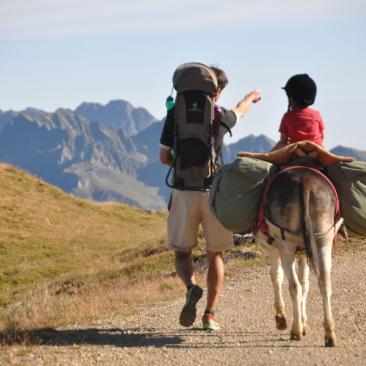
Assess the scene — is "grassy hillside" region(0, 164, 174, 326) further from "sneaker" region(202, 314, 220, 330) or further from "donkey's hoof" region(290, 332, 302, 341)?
"donkey's hoof" region(290, 332, 302, 341)

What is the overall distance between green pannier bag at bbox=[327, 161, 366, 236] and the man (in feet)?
4.97

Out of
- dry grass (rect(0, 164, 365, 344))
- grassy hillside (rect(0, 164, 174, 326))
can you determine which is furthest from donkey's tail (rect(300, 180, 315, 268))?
grassy hillside (rect(0, 164, 174, 326))

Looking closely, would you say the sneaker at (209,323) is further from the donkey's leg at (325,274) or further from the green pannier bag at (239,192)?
the donkey's leg at (325,274)

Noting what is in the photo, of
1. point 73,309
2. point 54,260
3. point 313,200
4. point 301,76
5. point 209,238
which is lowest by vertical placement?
point 54,260

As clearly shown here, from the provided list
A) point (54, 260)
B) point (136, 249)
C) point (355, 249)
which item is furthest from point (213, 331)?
point (54, 260)

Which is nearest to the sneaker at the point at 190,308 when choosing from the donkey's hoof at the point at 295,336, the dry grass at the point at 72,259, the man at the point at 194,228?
the man at the point at 194,228

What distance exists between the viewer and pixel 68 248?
109 feet

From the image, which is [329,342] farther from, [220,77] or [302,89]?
[220,77]

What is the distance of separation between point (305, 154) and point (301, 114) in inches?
19.8

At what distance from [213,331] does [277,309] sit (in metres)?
0.92

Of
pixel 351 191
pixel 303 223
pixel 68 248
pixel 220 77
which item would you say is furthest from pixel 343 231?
pixel 68 248

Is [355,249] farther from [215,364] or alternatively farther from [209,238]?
[215,364]

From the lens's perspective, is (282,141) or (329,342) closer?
(329,342)

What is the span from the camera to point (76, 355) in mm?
8078
